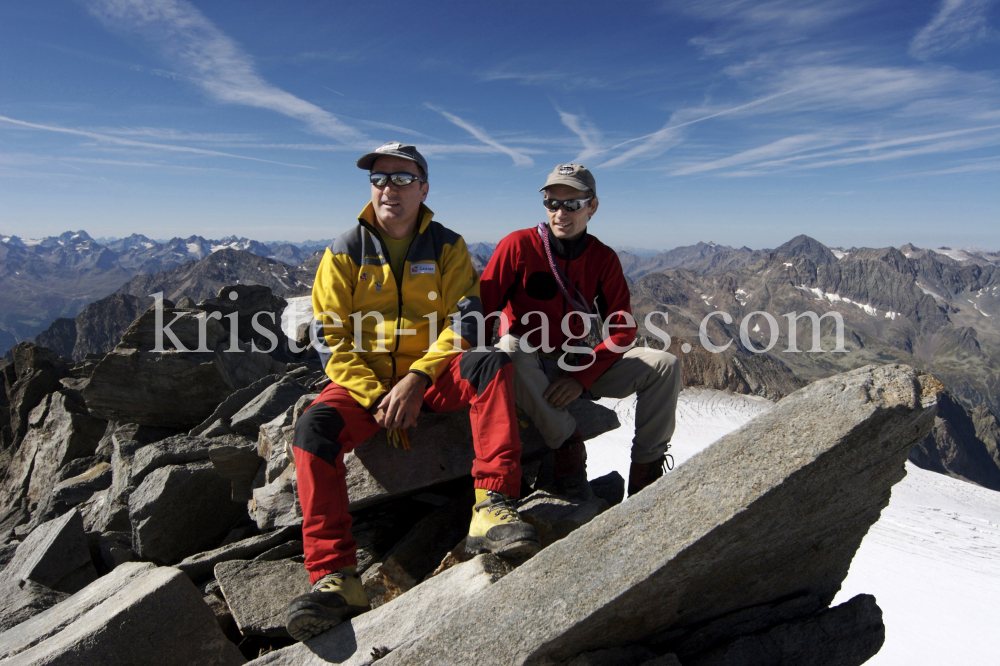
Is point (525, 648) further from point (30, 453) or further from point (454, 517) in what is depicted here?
point (30, 453)

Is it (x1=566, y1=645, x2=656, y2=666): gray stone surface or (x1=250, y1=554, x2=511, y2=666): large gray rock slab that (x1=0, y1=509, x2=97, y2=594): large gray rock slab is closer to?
(x1=250, y1=554, x2=511, y2=666): large gray rock slab

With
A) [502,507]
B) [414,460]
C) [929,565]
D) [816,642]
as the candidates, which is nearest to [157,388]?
[414,460]

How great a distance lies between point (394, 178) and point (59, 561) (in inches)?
289

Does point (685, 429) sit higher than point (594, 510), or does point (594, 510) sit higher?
point (594, 510)

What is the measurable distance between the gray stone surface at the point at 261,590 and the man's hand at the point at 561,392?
3373mm

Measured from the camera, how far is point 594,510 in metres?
5.89

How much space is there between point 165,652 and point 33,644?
152 centimetres

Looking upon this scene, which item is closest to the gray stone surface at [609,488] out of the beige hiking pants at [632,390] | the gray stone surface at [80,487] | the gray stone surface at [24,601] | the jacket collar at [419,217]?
the beige hiking pants at [632,390]

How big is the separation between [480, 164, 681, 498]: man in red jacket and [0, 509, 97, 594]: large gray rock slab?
7.07 m

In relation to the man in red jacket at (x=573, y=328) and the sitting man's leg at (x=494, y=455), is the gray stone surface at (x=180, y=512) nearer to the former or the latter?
the sitting man's leg at (x=494, y=455)

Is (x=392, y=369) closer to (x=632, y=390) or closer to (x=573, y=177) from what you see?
(x=632, y=390)

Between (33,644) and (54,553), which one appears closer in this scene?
(33,644)

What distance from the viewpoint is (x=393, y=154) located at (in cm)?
579

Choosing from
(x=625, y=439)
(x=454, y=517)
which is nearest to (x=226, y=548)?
(x=454, y=517)
